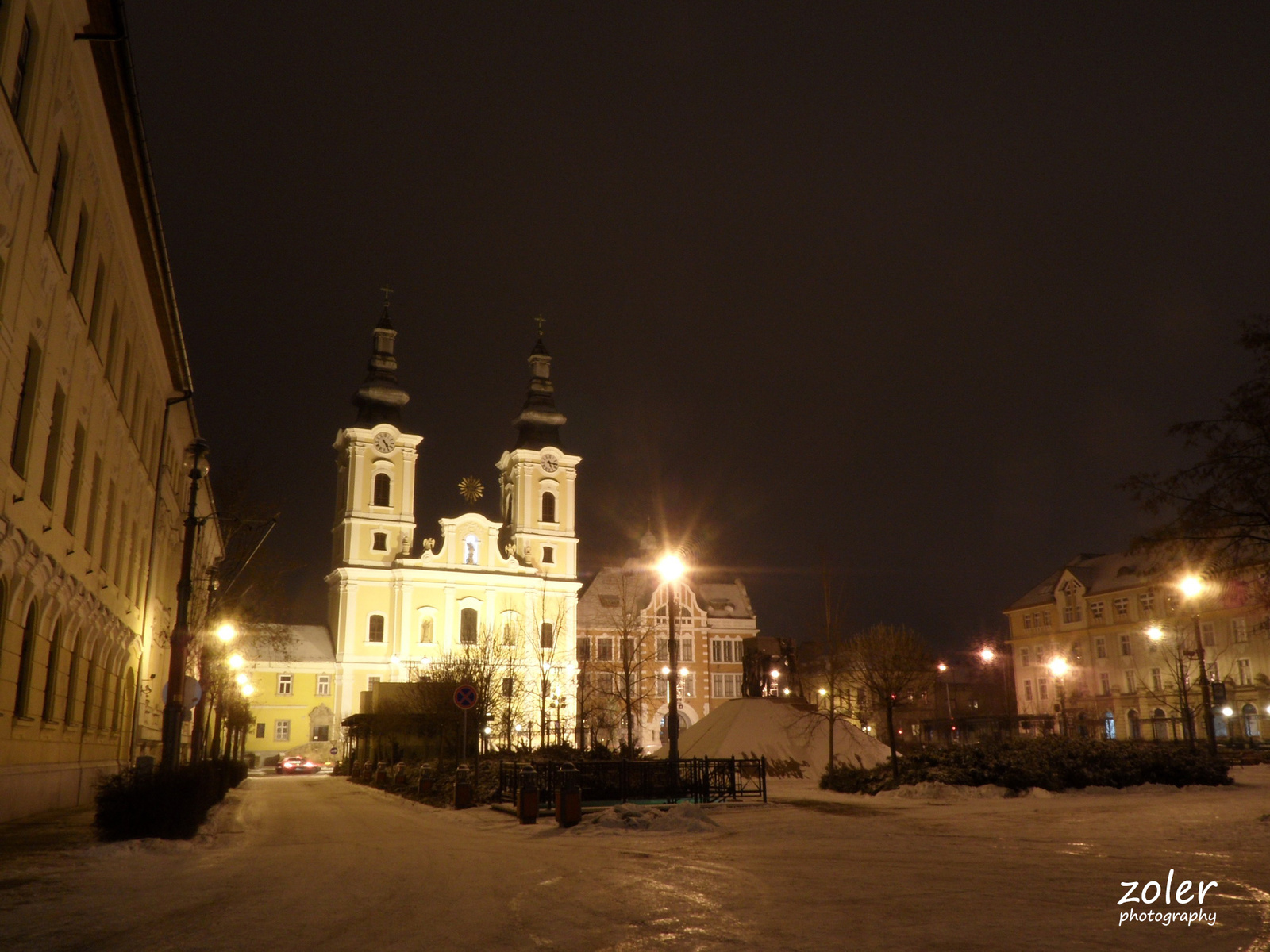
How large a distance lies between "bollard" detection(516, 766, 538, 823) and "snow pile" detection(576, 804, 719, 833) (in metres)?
1.68

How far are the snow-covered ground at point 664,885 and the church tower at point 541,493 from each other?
6590cm

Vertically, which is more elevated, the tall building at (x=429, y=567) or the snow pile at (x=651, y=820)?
the tall building at (x=429, y=567)

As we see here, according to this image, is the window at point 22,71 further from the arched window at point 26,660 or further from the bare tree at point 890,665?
the bare tree at point 890,665

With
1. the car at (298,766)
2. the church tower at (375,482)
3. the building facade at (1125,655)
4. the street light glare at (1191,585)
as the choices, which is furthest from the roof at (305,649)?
the street light glare at (1191,585)

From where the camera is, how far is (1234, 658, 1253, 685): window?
6225cm

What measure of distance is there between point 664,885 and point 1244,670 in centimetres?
6301

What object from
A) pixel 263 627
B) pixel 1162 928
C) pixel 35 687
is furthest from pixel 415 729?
pixel 1162 928

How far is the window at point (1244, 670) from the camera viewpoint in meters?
62.2

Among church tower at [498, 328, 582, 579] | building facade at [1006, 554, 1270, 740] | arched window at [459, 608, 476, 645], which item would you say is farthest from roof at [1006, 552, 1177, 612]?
arched window at [459, 608, 476, 645]

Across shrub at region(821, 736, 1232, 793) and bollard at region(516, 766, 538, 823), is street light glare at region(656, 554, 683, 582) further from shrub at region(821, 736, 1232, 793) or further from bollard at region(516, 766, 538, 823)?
shrub at region(821, 736, 1232, 793)

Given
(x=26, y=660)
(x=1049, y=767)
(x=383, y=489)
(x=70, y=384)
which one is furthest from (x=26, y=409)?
(x=383, y=489)

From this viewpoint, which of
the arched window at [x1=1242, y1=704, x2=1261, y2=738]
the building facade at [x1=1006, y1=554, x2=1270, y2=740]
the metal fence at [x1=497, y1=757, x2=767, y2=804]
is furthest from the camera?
the arched window at [x1=1242, y1=704, x2=1261, y2=738]

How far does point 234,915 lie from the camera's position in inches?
378

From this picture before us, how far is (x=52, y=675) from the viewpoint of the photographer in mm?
20078
